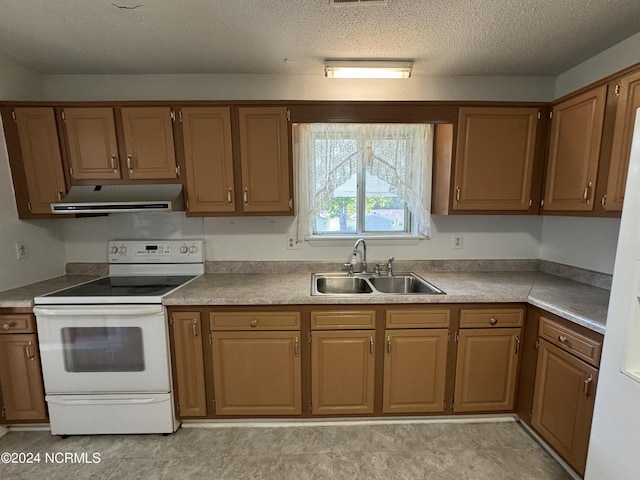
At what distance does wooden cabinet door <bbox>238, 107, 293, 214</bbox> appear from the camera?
2025 millimetres

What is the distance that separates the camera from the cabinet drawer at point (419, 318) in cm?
187

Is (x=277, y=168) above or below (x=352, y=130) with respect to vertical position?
below

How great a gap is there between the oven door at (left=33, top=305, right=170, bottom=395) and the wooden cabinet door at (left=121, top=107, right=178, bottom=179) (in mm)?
938

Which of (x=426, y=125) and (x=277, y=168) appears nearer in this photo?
(x=277, y=168)

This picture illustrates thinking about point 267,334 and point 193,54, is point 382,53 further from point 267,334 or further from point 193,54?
point 267,334

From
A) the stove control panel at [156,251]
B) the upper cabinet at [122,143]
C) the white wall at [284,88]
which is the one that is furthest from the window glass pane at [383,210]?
the upper cabinet at [122,143]

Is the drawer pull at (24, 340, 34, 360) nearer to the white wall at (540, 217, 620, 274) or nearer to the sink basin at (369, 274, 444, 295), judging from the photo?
the sink basin at (369, 274, 444, 295)

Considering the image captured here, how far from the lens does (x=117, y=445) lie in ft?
6.04

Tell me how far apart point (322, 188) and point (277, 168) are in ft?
1.49

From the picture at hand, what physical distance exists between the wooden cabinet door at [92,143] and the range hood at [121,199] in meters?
0.10

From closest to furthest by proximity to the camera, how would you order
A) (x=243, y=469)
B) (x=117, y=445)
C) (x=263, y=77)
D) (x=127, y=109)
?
1. (x=243, y=469)
2. (x=117, y=445)
3. (x=127, y=109)
4. (x=263, y=77)

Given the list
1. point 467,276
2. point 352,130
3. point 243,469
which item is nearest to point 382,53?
point 352,130

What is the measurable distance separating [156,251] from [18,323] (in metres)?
0.89

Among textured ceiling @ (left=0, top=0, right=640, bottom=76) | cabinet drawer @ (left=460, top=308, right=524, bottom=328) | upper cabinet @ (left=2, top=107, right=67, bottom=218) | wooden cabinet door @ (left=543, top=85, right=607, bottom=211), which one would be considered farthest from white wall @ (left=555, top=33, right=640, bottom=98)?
upper cabinet @ (left=2, top=107, right=67, bottom=218)
